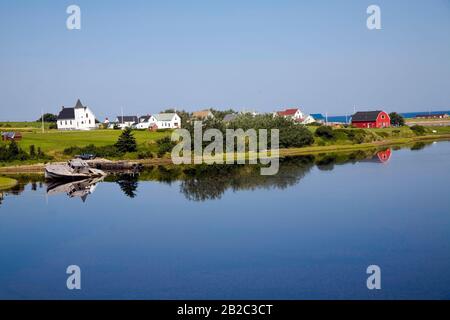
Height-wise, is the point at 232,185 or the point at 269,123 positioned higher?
the point at 269,123

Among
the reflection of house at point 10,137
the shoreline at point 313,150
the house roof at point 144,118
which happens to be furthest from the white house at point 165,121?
the reflection of house at point 10,137

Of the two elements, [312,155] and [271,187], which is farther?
[312,155]

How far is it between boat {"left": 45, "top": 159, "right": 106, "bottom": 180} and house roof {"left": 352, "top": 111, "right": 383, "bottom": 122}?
59.5 metres

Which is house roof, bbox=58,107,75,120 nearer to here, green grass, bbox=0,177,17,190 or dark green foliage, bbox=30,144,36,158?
dark green foliage, bbox=30,144,36,158

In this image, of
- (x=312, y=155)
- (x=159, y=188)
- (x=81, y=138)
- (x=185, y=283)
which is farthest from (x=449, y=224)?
(x=81, y=138)

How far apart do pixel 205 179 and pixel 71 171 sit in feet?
38.1

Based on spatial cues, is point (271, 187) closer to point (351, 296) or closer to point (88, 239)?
point (88, 239)

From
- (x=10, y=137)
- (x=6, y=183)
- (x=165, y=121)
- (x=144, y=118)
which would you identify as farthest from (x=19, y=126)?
(x=6, y=183)

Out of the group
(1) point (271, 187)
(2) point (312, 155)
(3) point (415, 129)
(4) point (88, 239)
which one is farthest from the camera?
(3) point (415, 129)

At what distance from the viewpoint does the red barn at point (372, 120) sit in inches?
3652

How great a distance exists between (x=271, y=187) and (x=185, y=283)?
1846 centimetres

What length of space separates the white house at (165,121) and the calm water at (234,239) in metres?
57.9

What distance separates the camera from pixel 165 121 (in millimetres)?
94562

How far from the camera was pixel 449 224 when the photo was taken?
22.3 metres
